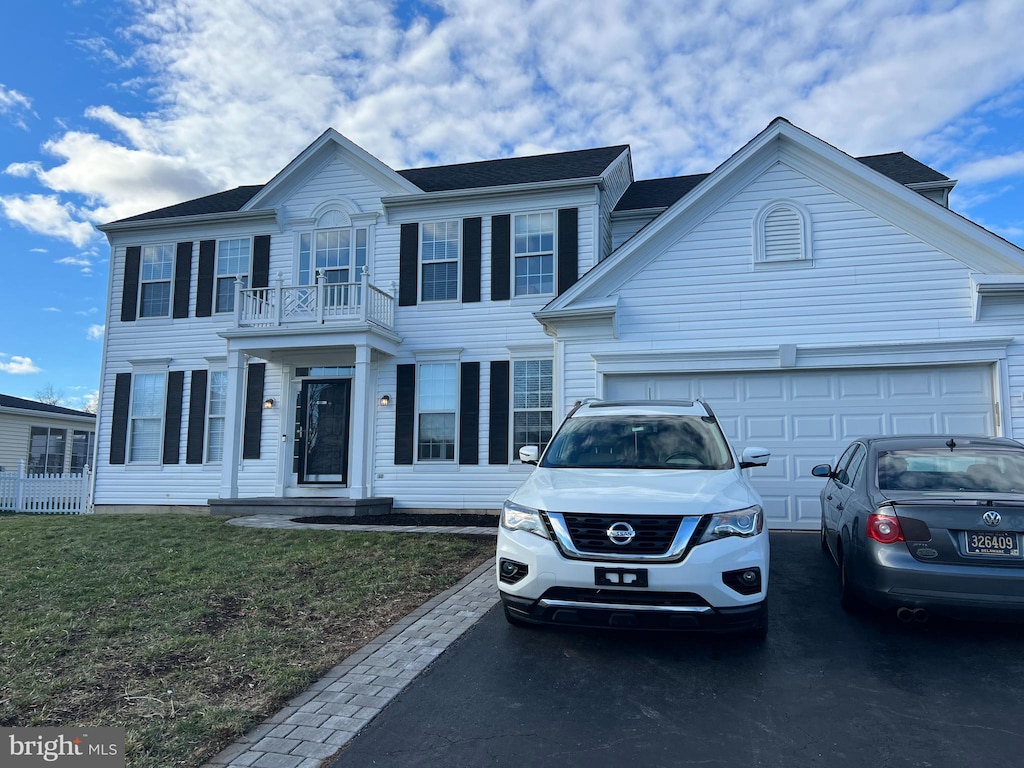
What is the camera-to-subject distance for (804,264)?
10.0 m

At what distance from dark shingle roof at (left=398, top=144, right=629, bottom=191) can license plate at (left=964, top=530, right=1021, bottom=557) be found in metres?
10.5

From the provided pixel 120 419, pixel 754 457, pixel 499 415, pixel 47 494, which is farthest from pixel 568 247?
pixel 47 494

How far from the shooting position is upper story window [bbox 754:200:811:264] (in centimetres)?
1006

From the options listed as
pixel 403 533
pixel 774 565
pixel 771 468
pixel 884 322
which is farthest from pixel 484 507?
pixel 884 322

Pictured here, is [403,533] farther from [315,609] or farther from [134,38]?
[134,38]

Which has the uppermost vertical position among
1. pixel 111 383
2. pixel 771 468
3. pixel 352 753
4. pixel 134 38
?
pixel 134 38

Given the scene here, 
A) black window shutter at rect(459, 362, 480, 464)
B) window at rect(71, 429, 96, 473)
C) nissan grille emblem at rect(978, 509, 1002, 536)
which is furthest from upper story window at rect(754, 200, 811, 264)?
window at rect(71, 429, 96, 473)

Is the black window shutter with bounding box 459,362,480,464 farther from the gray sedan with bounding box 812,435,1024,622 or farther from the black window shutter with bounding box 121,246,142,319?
the gray sedan with bounding box 812,435,1024,622

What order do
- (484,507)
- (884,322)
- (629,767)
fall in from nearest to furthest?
(629,767) → (884,322) → (484,507)

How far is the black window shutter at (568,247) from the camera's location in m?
13.1

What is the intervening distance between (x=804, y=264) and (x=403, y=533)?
24.0ft

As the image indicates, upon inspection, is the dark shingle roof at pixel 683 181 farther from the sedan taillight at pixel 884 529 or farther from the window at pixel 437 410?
the sedan taillight at pixel 884 529

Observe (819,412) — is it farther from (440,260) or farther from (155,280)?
(155,280)

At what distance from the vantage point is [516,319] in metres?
13.3
